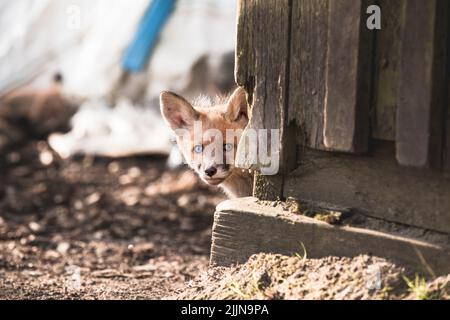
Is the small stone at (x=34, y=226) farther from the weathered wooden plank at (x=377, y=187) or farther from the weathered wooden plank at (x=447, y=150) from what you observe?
the weathered wooden plank at (x=447, y=150)

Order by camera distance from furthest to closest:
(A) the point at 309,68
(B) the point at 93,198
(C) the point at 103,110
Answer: (C) the point at 103,110 < (B) the point at 93,198 < (A) the point at 309,68

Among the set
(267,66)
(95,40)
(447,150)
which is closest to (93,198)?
(95,40)

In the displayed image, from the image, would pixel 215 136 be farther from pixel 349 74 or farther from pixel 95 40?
pixel 95 40

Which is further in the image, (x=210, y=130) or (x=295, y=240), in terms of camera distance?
(x=210, y=130)

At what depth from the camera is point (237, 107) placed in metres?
5.41

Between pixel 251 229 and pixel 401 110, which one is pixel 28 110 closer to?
pixel 251 229

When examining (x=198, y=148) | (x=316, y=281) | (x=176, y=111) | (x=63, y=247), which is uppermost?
(x=176, y=111)

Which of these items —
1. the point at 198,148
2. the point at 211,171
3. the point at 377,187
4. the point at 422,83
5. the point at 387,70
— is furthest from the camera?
the point at 198,148

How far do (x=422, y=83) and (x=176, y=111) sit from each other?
242cm

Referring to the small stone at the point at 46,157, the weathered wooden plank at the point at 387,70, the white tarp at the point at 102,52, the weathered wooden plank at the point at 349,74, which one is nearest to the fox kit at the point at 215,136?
the weathered wooden plank at the point at 349,74

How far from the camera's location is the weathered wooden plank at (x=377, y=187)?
12.5 ft

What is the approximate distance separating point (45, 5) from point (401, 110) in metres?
8.78

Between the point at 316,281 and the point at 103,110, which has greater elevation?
the point at 103,110
